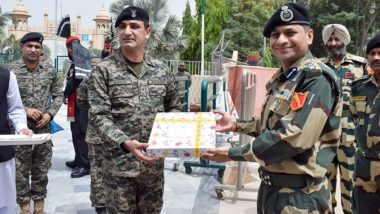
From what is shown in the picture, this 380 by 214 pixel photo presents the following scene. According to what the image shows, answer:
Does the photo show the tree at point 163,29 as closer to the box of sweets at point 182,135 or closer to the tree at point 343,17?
the tree at point 343,17

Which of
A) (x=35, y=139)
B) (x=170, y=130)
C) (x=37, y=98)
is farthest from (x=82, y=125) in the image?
(x=170, y=130)

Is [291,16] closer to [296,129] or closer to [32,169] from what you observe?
[296,129]

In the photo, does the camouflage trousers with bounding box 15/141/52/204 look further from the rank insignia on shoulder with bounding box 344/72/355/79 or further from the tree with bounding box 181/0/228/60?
the tree with bounding box 181/0/228/60

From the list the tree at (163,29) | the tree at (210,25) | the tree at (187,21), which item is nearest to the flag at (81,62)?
the tree at (163,29)

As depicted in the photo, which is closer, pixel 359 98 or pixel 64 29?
pixel 359 98

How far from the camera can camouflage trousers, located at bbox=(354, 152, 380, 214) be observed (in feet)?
9.27

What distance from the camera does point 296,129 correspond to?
1.87 metres

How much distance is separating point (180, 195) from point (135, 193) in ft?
7.45


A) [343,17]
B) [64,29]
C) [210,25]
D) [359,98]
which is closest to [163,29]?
[210,25]

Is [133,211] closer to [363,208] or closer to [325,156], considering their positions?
[325,156]

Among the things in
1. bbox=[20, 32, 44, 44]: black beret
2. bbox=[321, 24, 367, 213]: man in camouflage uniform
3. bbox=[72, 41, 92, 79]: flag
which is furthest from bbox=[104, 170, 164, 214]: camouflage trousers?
bbox=[72, 41, 92, 79]: flag

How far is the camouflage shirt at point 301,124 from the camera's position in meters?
1.88

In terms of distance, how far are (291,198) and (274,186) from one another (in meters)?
0.11

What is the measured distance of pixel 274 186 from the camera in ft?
6.72
